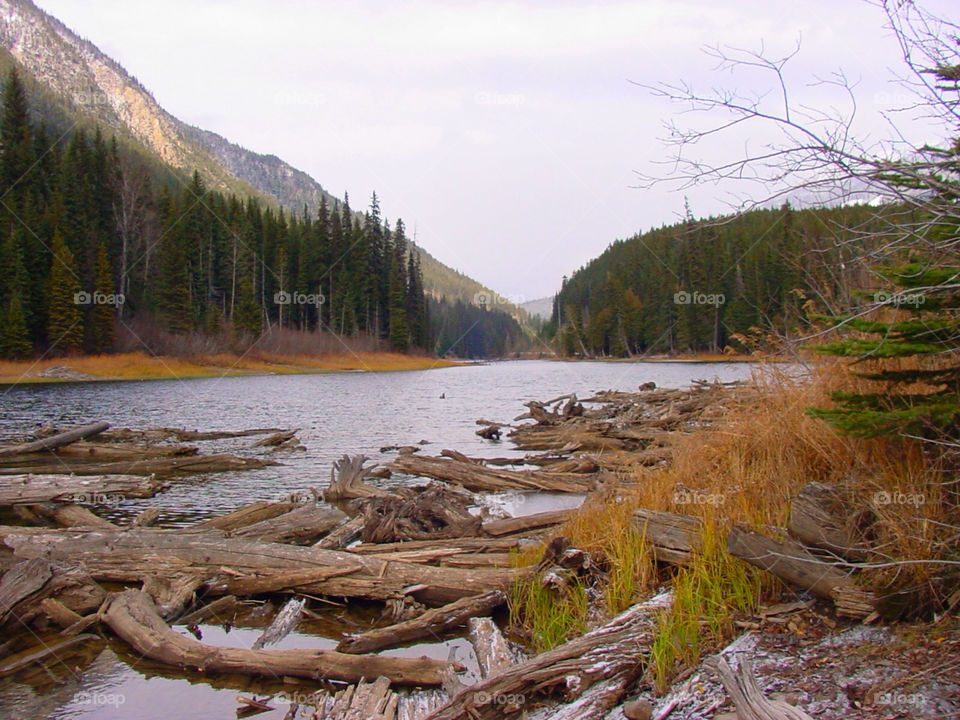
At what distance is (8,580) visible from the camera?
5973 millimetres

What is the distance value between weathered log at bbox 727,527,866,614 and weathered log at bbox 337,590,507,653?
229 centimetres

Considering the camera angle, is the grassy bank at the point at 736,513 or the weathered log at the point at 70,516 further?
the weathered log at the point at 70,516

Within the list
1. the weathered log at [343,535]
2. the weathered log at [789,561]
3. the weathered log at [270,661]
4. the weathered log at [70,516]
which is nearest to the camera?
the weathered log at [789,561]

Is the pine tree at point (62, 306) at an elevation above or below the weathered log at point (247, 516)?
above

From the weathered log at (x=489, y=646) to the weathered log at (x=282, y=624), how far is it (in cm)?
168

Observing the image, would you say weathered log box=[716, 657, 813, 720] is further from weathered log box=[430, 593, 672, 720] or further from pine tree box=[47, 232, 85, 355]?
pine tree box=[47, 232, 85, 355]

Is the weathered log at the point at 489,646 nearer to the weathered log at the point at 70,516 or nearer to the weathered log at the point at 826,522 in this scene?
the weathered log at the point at 826,522

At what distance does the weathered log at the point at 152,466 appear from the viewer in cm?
1338

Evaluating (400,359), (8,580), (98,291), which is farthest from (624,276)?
(8,580)

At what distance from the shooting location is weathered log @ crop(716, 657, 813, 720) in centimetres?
331

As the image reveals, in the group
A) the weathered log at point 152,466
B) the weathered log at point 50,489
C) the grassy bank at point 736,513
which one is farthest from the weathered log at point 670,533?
the weathered log at point 152,466

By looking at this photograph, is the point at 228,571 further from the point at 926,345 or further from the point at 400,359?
the point at 400,359

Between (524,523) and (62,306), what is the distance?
51.1 meters

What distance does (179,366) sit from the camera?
173 ft
